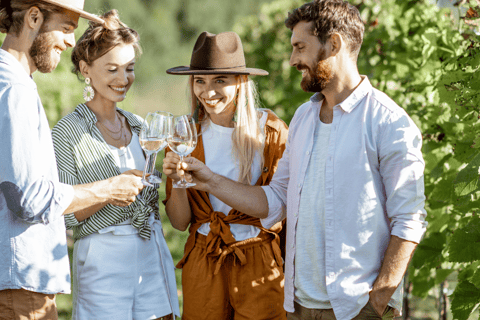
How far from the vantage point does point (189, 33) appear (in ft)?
45.6

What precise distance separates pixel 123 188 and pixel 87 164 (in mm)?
384

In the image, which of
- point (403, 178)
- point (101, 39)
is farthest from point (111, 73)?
point (403, 178)

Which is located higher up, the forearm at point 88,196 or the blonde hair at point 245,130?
the blonde hair at point 245,130

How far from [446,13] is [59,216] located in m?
3.51

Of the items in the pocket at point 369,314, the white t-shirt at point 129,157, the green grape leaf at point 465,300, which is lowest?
the pocket at point 369,314

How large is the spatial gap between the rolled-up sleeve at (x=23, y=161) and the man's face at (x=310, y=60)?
4.08ft

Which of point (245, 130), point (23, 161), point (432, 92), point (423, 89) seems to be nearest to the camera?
point (23, 161)

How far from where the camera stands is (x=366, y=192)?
2346 millimetres

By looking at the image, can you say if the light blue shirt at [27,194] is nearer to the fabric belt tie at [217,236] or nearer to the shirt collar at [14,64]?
the shirt collar at [14,64]

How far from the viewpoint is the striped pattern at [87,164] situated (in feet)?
8.98

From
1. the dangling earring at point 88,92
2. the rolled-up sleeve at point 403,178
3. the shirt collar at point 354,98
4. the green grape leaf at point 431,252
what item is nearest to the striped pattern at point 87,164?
the dangling earring at point 88,92

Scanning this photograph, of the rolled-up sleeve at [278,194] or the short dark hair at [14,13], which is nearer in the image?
the short dark hair at [14,13]

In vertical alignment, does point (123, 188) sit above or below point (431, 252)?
above

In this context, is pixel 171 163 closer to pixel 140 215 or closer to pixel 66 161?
pixel 140 215
